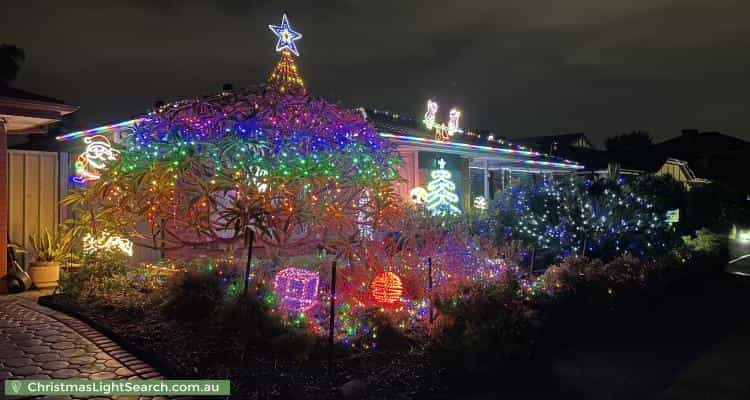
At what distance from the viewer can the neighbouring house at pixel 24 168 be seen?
26.0 feet

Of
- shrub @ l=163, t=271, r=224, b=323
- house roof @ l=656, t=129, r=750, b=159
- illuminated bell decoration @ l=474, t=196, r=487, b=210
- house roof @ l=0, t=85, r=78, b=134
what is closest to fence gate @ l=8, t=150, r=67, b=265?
house roof @ l=0, t=85, r=78, b=134

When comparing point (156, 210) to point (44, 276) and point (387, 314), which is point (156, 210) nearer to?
point (387, 314)

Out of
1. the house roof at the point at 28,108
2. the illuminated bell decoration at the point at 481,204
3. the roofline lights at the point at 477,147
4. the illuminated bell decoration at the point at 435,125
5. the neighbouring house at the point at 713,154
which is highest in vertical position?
the neighbouring house at the point at 713,154

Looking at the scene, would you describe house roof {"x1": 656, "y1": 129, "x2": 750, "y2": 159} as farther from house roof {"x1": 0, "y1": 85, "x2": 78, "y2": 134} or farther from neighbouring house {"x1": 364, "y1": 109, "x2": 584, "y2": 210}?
house roof {"x1": 0, "y1": 85, "x2": 78, "y2": 134}

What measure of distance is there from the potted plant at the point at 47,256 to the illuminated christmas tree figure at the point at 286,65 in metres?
4.61

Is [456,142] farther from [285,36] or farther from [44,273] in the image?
[44,273]

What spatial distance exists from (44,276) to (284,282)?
5.34 metres

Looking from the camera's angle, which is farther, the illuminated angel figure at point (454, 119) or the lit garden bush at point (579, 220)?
the illuminated angel figure at point (454, 119)

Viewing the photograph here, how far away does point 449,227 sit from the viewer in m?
9.90

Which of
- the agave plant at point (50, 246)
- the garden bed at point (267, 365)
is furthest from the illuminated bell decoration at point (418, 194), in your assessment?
the garden bed at point (267, 365)

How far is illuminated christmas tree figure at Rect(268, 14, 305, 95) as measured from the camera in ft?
21.3

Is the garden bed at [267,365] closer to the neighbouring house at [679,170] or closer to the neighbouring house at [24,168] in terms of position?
the neighbouring house at [24,168]

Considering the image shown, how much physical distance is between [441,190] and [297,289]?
32.5 ft

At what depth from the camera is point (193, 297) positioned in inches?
222
